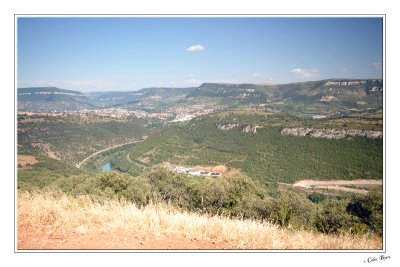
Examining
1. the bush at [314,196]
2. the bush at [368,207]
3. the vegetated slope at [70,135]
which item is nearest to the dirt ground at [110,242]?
the bush at [368,207]

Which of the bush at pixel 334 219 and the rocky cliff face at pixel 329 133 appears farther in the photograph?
the rocky cliff face at pixel 329 133

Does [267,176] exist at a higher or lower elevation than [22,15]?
lower

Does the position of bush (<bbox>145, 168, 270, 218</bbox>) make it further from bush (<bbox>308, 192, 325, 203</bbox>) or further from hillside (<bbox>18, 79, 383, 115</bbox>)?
hillside (<bbox>18, 79, 383, 115</bbox>)

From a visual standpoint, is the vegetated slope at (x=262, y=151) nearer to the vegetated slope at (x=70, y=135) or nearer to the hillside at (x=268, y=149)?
the hillside at (x=268, y=149)

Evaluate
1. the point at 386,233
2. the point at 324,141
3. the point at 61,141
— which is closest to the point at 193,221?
the point at 386,233

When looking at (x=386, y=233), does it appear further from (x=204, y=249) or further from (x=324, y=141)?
(x=324, y=141)

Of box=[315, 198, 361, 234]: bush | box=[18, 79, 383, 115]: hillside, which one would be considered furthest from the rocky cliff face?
box=[315, 198, 361, 234]: bush
